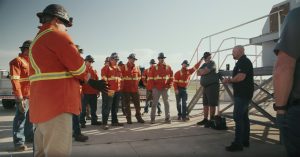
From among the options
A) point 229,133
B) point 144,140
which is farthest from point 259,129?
point 144,140

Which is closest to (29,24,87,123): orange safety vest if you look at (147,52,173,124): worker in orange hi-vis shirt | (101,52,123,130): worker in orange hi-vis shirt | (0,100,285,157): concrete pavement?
(0,100,285,157): concrete pavement

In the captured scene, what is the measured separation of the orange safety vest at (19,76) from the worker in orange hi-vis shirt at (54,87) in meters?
2.62

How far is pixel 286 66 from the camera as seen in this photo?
1.88m

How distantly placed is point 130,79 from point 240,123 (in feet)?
13.4

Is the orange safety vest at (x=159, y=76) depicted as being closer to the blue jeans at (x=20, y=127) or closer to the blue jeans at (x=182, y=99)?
the blue jeans at (x=182, y=99)

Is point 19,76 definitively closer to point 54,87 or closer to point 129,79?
point 54,87

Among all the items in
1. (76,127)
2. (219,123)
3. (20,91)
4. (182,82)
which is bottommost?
(219,123)

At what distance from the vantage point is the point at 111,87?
24.3 ft

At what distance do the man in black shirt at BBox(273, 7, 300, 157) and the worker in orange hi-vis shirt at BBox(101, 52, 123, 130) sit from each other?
555cm

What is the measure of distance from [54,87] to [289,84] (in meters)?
2.09

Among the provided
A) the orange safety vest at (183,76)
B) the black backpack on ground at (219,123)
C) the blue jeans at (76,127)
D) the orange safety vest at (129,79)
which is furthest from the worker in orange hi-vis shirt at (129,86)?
the blue jeans at (76,127)

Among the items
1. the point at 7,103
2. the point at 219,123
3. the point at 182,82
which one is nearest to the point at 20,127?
the point at 219,123

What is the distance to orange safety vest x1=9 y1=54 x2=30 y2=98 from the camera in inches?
194

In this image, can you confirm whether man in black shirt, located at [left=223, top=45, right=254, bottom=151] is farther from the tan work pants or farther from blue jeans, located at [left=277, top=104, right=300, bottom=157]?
the tan work pants
